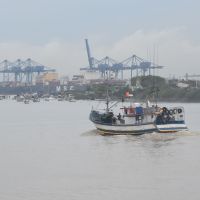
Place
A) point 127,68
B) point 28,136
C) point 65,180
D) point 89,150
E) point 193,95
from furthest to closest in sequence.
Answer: point 127,68
point 193,95
point 28,136
point 89,150
point 65,180

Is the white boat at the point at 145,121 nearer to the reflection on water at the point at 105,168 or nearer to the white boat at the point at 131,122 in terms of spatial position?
the white boat at the point at 131,122

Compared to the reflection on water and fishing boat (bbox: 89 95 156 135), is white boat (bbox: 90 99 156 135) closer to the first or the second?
fishing boat (bbox: 89 95 156 135)

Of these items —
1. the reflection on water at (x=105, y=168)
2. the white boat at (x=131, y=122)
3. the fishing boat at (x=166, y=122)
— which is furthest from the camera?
the white boat at (x=131, y=122)

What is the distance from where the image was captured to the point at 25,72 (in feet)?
641

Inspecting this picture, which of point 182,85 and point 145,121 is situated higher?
point 182,85

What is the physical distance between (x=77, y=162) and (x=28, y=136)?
1489cm

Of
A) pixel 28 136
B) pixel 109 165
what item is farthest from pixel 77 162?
pixel 28 136

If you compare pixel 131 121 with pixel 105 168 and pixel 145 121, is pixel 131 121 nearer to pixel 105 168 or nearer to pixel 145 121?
pixel 145 121

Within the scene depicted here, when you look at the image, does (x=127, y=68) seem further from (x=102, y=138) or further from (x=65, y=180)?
(x=65, y=180)

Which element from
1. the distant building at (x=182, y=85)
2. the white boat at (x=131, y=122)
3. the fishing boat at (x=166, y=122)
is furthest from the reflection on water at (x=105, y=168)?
the distant building at (x=182, y=85)

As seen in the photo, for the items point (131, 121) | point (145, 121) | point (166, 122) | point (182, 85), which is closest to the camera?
point (166, 122)

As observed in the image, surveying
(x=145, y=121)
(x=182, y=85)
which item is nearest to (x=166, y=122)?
(x=145, y=121)

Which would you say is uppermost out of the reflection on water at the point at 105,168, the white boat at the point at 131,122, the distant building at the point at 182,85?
the distant building at the point at 182,85

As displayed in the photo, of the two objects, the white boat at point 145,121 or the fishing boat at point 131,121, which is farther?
the fishing boat at point 131,121
